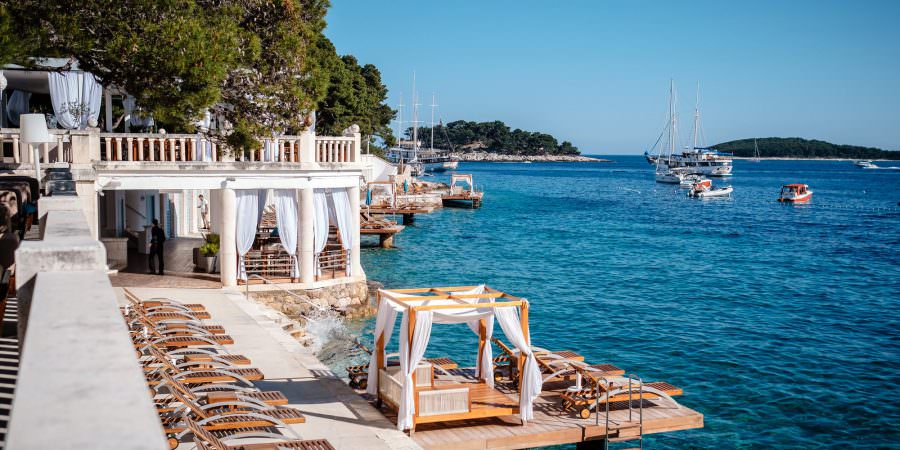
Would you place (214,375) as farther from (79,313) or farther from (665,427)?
(79,313)

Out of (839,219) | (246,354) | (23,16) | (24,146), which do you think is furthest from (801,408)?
(839,219)

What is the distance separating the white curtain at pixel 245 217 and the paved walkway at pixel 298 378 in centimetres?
157

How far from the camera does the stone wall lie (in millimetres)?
22047

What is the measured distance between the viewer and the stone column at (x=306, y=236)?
890 inches

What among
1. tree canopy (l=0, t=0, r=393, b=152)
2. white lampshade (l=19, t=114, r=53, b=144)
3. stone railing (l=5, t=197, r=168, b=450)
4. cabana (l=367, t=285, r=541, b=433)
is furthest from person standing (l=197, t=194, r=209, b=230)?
stone railing (l=5, t=197, r=168, b=450)

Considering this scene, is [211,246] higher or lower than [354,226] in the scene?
lower

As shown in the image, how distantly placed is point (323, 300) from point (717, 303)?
17.1 m

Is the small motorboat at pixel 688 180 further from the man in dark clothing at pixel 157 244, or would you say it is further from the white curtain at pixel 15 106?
the man in dark clothing at pixel 157 244

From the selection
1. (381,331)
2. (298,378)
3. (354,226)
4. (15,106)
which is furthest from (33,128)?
(15,106)

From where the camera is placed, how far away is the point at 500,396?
12.5m

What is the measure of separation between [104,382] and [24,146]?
19195mm

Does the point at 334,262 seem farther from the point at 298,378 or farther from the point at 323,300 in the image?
the point at 298,378

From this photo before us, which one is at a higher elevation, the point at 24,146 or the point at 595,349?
the point at 24,146

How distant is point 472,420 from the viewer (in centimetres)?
1239
